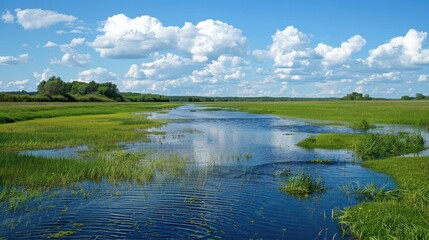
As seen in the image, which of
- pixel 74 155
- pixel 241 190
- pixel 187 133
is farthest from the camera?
pixel 187 133

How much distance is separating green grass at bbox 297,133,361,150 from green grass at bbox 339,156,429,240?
1378cm

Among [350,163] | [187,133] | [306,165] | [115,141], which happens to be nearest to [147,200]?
[306,165]

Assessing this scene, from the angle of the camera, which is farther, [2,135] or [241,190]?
[2,135]

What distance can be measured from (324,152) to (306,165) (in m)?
5.92

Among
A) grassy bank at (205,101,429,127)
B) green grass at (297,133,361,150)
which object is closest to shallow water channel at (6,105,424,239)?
green grass at (297,133,361,150)

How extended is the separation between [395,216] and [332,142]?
21.1 meters

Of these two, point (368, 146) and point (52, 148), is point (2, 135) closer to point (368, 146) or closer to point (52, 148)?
point (52, 148)

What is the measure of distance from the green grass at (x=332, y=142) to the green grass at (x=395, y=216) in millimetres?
13777

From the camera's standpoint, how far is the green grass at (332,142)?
1257 inches

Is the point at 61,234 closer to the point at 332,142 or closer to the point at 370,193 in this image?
the point at 370,193

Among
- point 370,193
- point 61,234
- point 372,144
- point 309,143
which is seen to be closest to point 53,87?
point 309,143

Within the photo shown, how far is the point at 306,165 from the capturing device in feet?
79.3

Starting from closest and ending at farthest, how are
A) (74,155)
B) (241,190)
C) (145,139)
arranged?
1. (241,190)
2. (74,155)
3. (145,139)

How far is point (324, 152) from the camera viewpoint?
29484mm
